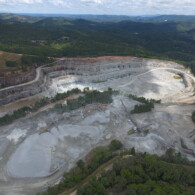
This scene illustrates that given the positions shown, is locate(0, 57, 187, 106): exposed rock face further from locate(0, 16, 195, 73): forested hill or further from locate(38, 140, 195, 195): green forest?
locate(38, 140, 195, 195): green forest

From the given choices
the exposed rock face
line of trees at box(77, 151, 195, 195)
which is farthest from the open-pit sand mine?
line of trees at box(77, 151, 195, 195)

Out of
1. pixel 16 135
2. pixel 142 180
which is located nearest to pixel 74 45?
pixel 16 135

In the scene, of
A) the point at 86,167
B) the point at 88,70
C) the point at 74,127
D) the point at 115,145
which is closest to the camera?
the point at 86,167

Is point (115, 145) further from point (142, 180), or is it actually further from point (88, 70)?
point (88, 70)

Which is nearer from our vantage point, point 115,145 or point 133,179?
point 133,179

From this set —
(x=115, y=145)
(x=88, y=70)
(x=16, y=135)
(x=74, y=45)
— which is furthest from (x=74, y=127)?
(x=74, y=45)

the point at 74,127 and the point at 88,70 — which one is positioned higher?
the point at 88,70

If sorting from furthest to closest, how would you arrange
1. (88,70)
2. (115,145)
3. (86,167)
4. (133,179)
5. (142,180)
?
(88,70) < (115,145) < (86,167) < (142,180) < (133,179)

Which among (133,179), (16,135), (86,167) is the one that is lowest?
(16,135)
